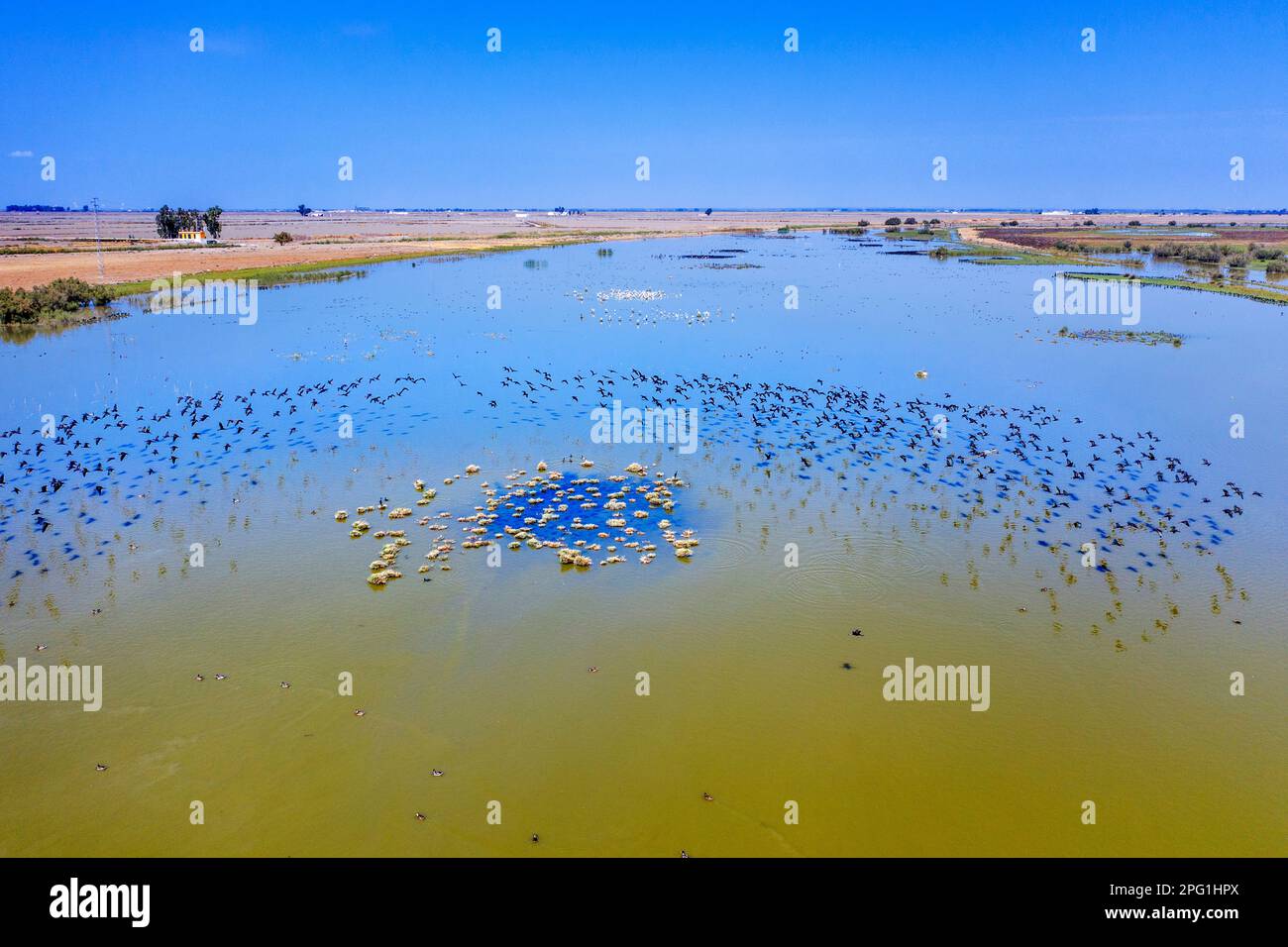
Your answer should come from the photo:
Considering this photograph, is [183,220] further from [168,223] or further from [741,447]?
[741,447]

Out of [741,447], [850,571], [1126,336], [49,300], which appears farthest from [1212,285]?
[49,300]

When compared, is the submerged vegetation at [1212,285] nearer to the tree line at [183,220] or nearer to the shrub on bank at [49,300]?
the shrub on bank at [49,300]

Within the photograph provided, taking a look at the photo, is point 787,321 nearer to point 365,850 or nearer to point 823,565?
point 823,565

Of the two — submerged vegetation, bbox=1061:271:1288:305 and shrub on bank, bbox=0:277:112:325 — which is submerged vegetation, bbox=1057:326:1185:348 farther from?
shrub on bank, bbox=0:277:112:325

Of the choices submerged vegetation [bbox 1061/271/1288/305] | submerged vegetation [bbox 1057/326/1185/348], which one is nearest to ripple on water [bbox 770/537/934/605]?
submerged vegetation [bbox 1057/326/1185/348]

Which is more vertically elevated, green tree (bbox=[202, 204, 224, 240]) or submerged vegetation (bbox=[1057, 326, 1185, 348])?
green tree (bbox=[202, 204, 224, 240])

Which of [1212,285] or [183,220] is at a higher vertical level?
[183,220]

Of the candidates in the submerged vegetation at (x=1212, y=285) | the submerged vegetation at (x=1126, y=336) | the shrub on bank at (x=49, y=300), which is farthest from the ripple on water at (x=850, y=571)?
the submerged vegetation at (x=1212, y=285)
